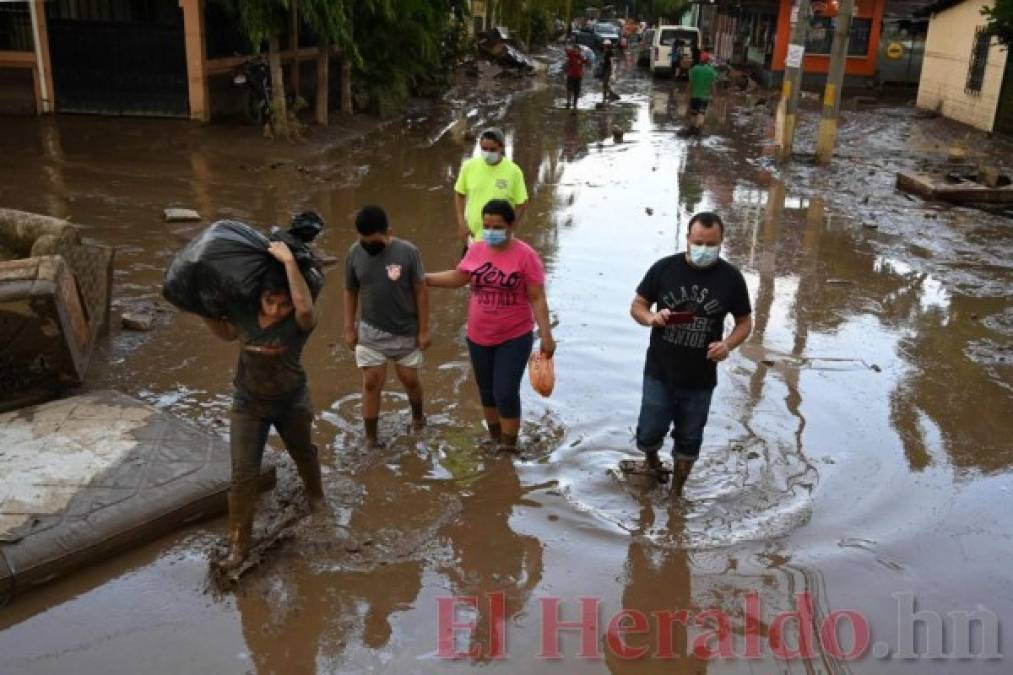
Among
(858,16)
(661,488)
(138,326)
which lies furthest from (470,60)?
(661,488)

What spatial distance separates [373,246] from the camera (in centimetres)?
488

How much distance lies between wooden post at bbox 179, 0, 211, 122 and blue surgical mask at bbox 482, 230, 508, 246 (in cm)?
1309

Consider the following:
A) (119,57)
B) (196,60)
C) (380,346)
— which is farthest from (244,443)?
(119,57)

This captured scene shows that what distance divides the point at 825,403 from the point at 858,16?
2928 centimetres

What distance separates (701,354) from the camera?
179 inches

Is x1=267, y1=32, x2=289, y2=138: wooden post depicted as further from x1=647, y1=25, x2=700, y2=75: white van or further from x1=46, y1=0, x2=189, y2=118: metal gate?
x1=647, y1=25, x2=700, y2=75: white van

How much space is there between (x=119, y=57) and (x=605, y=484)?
589 inches

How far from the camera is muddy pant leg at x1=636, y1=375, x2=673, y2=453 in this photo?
475cm

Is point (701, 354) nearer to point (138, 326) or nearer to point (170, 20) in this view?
point (138, 326)

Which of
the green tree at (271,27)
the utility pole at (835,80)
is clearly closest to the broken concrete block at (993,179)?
the utility pole at (835,80)

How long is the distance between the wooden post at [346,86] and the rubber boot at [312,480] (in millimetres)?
16229

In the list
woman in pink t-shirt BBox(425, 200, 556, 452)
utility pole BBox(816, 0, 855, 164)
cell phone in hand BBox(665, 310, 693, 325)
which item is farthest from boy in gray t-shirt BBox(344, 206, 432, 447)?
utility pole BBox(816, 0, 855, 164)

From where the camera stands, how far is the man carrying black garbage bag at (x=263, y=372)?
3.84m

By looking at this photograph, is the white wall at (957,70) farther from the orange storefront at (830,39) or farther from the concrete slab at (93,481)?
the concrete slab at (93,481)
